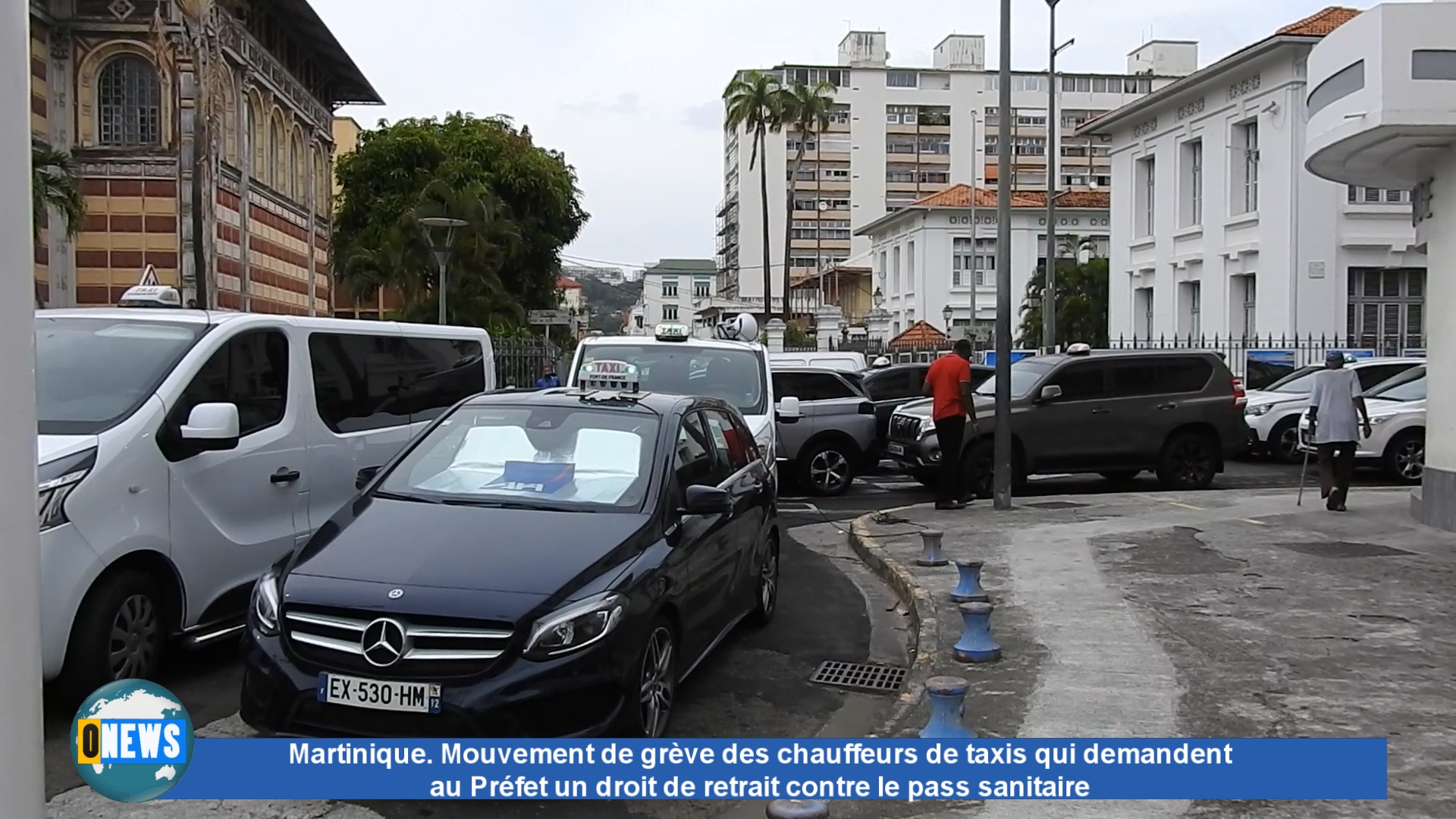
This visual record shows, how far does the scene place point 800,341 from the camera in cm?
5181

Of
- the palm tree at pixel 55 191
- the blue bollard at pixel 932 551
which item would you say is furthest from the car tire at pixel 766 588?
the palm tree at pixel 55 191

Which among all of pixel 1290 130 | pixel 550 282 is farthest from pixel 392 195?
pixel 1290 130

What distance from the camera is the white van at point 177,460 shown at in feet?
18.8

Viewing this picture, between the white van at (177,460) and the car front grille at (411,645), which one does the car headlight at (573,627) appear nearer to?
the car front grille at (411,645)

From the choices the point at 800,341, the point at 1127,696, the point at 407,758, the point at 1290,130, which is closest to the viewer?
the point at 407,758

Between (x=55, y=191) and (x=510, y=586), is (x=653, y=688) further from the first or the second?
(x=55, y=191)

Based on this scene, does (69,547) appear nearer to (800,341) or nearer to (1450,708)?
(1450,708)

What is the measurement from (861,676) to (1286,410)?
14479mm

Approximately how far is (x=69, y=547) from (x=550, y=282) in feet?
136

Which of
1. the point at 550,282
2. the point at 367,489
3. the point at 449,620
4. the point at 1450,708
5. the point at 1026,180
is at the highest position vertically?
the point at 1026,180

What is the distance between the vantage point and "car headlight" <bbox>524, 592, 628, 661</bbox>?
16.2 ft

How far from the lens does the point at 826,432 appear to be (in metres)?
15.7

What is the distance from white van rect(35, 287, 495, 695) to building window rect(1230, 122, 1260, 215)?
29722mm

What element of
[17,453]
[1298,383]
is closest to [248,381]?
[17,453]
